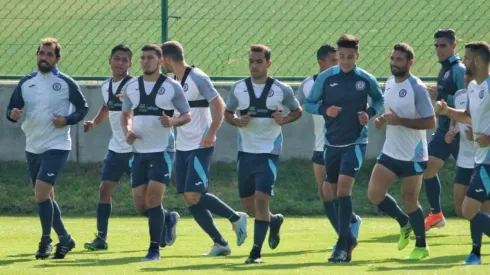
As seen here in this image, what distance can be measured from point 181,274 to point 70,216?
19.8ft

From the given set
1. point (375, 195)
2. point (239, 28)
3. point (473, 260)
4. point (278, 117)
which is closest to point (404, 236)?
point (375, 195)

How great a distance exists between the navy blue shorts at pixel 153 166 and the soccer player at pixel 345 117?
144 centimetres

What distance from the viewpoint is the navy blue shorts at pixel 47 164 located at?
1308 centimetres

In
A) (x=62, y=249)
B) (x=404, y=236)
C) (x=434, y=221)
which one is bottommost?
(x=434, y=221)

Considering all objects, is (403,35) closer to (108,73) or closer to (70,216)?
(108,73)

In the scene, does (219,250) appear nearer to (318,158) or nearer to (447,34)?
(318,158)

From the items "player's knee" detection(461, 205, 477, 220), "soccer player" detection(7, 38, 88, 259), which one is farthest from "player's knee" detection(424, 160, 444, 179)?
"soccer player" detection(7, 38, 88, 259)

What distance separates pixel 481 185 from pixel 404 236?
166 centimetres

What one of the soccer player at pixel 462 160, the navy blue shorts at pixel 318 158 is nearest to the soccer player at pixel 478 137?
the soccer player at pixel 462 160

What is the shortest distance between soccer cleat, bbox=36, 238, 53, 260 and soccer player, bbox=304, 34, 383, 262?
2.75m

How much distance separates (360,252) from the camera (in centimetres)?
1347

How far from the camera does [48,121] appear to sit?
13227mm

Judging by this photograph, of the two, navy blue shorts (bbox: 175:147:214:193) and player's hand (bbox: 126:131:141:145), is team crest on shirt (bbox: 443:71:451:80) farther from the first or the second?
player's hand (bbox: 126:131:141:145)

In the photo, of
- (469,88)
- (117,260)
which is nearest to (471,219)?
(469,88)
